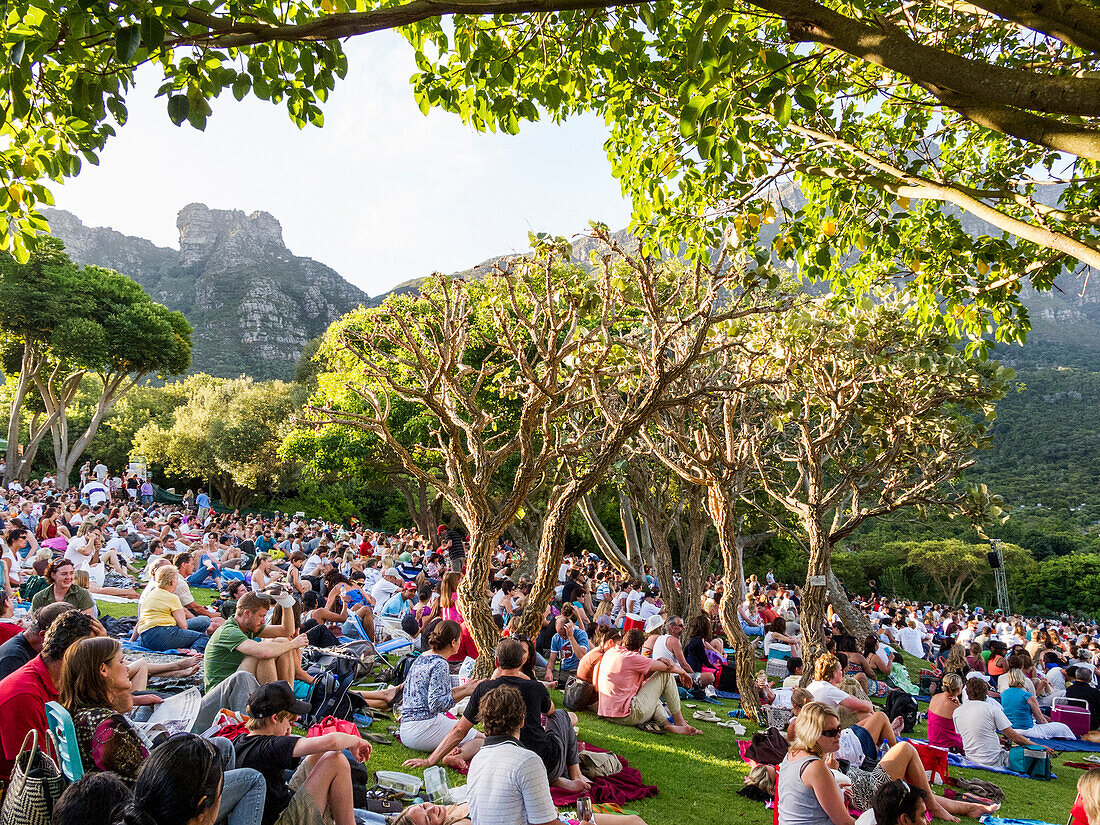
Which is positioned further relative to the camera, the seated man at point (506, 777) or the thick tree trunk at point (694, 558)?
the thick tree trunk at point (694, 558)

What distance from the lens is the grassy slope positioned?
560 centimetres

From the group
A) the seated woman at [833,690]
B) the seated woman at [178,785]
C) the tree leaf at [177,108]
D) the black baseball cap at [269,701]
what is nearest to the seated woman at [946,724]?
the seated woman at [833,690]

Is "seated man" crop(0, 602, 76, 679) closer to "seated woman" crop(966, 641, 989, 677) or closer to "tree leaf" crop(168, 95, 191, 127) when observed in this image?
"tree leaf" crop(168, 95, 191, 127)

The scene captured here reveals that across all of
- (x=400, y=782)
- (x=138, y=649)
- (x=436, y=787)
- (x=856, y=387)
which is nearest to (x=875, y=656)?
(x=856, y=387)

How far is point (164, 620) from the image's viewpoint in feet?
25.8

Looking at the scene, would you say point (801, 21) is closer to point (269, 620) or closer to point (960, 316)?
point (960, 316)

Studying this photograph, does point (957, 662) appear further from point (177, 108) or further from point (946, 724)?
point (177, 108)

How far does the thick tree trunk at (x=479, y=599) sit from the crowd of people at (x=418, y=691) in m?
0.27

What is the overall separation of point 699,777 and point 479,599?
2673mm

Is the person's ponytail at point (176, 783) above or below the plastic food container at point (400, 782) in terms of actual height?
above

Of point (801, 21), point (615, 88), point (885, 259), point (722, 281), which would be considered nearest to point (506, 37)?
point (615, 88)

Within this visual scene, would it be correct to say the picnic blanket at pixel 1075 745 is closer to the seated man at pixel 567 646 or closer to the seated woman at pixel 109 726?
the seated man at pixel 567 646

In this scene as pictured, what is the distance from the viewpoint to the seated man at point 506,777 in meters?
3.78

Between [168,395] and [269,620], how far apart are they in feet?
157
